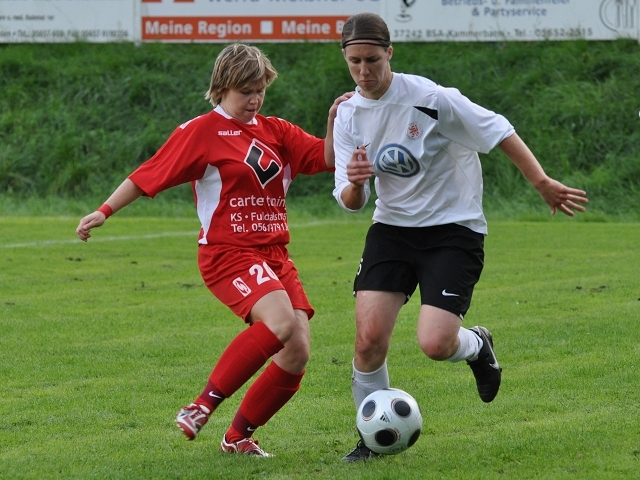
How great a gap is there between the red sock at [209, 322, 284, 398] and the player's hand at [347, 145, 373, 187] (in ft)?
2.55

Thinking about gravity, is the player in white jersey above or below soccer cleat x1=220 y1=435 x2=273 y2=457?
above

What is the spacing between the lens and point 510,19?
21.0 metres

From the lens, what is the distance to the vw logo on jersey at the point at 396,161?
485cm

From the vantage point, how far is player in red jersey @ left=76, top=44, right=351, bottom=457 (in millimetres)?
4875

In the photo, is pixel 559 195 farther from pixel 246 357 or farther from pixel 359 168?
pixel 246 357

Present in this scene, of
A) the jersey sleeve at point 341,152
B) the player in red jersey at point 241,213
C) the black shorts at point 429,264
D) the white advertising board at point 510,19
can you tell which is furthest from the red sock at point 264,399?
the white advertising board at point 510,19

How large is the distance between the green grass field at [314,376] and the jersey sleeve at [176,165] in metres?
1.24

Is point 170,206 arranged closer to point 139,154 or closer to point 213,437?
point 139,154

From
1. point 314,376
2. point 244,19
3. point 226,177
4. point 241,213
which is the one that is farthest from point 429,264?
point 244,19

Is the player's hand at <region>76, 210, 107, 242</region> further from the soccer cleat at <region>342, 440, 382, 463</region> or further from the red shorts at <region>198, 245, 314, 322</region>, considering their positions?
the soccer cleat at <region>342, 440, 382, 463</region>

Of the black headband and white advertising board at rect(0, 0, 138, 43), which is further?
white advertising board at rect(0, 0, 138, 43)

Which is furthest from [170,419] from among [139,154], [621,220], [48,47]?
[48,47]

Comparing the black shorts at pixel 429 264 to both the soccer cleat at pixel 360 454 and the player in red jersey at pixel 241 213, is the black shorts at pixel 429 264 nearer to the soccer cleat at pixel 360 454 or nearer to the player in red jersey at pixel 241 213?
the player in red jersey at pixel 241 213

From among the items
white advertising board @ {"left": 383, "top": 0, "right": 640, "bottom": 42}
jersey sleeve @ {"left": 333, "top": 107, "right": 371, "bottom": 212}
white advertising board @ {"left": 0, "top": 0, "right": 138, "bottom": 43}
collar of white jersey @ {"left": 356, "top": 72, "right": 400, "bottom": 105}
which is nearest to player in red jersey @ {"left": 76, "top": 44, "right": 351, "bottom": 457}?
jersey sleeve @ {"left": 333, "top": 107, "right": 371, "bottom": 212}
